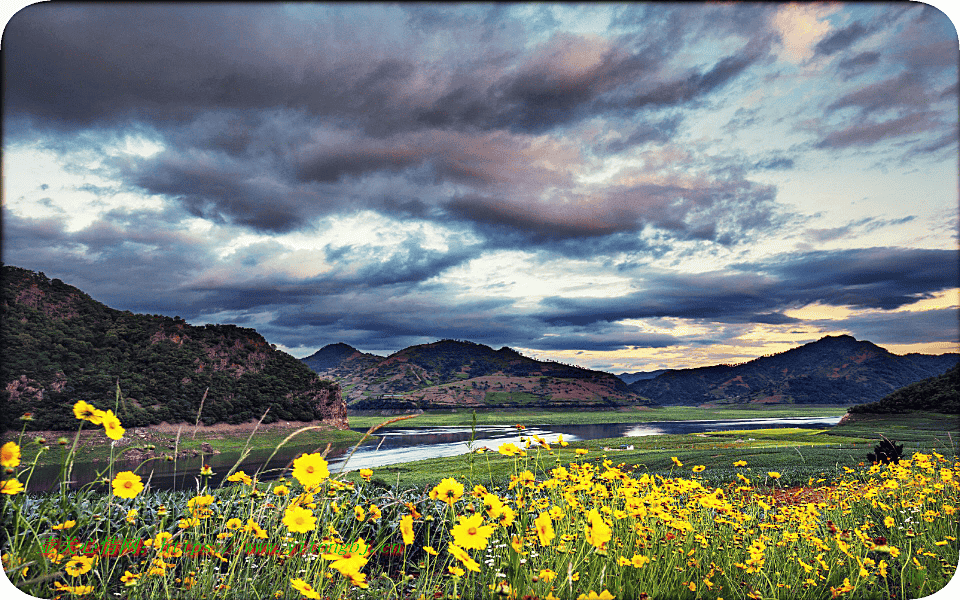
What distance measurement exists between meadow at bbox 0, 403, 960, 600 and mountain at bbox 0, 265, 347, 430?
0.78 meters

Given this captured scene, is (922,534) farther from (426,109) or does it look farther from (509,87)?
(426,109)

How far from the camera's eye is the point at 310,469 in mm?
2174

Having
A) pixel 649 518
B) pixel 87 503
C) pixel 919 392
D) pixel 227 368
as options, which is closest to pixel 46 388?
pixel 87 503

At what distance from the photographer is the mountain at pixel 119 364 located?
395 centimetres

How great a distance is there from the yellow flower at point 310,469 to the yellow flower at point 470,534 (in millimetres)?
642

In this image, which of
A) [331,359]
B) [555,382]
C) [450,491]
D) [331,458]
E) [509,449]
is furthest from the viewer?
[555,382]

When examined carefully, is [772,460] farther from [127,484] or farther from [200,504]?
[127,484]

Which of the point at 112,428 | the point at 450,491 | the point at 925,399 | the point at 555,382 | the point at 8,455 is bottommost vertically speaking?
the point at 555,382

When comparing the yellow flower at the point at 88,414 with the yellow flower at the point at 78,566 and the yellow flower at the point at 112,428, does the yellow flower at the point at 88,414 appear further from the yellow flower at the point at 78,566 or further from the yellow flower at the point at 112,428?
the yellow flower at the point at 78,566

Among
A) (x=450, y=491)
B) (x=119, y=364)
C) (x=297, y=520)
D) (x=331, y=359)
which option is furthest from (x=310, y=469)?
(x=331, y=359)

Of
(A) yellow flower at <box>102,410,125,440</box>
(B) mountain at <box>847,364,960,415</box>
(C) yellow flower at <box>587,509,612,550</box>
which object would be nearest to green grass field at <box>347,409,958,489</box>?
(B) mountain at <box>847,364,960,415</box>

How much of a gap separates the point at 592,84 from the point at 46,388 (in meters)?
5.94

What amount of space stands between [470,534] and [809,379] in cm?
15430

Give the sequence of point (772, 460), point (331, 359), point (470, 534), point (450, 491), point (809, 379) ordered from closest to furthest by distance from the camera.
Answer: point (470, 534) → point (450, 491) → point (772, 460) → point (331, 359) → point (809, 379)
